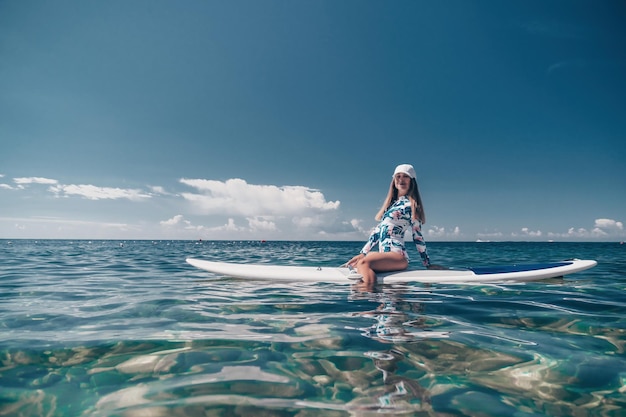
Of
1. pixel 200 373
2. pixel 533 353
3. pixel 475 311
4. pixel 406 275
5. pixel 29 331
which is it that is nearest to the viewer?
pixel 200 373

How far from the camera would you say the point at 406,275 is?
22.7 feet

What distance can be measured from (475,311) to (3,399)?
546 cm

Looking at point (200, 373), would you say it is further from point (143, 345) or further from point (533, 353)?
point (533, 353)

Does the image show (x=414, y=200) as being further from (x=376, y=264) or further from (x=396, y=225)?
(x=376, y=264)

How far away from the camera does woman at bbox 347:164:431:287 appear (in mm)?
6547

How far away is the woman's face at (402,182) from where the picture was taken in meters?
6.54

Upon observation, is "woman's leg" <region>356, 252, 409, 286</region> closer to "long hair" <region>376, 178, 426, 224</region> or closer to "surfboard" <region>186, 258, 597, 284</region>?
"surfboard" <region>186, 258, 597, 284</region>

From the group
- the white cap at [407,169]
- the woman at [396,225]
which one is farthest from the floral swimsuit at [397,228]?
the white cap at [407,169]

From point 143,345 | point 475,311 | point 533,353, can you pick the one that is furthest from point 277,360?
point 475,311

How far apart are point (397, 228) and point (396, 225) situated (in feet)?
0.25

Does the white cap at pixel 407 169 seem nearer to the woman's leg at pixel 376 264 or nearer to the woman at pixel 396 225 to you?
the woman at pixel 396 225

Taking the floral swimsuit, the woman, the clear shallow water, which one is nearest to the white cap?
the woman

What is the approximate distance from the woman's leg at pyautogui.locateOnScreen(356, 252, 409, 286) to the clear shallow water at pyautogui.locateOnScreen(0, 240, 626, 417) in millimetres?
1019

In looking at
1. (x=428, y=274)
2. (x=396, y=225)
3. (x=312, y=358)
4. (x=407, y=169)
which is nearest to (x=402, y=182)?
Result: (x=407, y=169)
